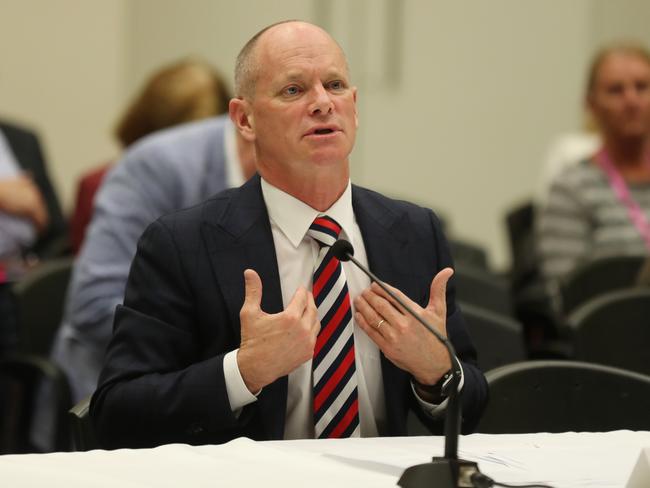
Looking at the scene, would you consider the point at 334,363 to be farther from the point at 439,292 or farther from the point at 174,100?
the point at 174,100

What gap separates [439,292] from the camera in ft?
6.57

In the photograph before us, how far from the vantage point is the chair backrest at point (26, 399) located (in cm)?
321

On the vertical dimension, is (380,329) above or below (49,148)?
above

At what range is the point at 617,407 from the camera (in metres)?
2.28

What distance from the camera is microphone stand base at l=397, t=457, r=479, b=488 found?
157cm

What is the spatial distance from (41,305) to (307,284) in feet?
5.64

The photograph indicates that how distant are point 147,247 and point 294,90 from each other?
1.20 feet

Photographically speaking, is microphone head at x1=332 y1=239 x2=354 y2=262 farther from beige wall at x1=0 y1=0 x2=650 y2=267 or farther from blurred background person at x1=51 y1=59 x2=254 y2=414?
beige wall at x1=0 y1=0 x2=650 y2=267

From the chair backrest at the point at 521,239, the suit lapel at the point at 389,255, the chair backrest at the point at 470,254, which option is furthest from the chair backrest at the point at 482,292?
the chair backrest at the point at 521,239

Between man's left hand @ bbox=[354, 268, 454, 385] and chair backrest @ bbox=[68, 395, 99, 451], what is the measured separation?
1.64ft

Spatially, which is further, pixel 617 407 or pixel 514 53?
pixel 514 53

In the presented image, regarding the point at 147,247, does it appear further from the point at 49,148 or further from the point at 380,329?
the point at 49,148

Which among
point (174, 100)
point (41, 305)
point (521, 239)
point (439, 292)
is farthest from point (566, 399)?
point (521, 239)

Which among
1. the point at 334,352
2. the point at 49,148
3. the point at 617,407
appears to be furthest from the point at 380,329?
the point at 49,148
